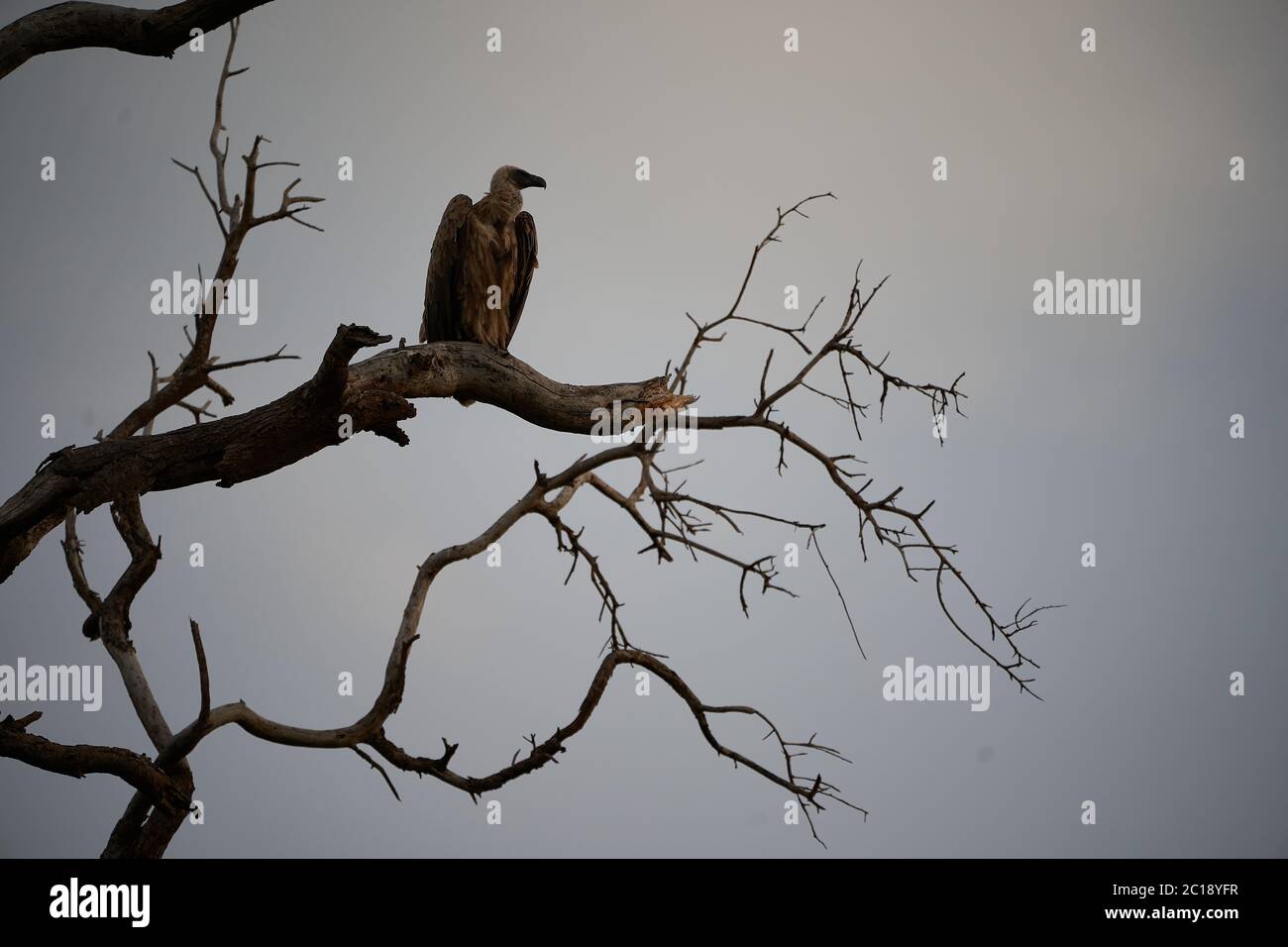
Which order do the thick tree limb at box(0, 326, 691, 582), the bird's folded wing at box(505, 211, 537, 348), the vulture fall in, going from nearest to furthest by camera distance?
the thick tree limb at box(0, 326, 691, 582), the vulture, the bird's folded wing at box(505, 211, 537, 348)

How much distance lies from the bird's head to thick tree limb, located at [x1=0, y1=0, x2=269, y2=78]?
216 cm

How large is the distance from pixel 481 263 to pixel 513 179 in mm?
495

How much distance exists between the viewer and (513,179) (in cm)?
523

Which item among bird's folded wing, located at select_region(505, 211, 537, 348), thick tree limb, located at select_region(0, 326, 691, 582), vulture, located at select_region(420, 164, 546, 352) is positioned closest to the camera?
thick tree limb, located at select_region(0, 326, 691, 582)

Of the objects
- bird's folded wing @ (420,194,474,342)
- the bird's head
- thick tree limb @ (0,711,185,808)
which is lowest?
thick tree limb @ (0,711,185,808)

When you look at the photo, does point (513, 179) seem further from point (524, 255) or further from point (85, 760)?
point (85, 760)

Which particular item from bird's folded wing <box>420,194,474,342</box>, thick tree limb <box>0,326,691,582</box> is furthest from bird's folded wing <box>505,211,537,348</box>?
thick tree limb <box>0,326,691,582</box>

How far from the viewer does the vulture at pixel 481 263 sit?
16.4 ft

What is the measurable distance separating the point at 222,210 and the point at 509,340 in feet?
4.91

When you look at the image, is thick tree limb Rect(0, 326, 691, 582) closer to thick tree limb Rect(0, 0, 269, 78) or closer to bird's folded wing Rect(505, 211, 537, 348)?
thick tree limb Rect(0, 0, 269, 78)

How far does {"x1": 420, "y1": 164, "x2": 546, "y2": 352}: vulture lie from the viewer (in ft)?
16.4

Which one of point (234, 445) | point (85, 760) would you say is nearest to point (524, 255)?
point (234, 445)

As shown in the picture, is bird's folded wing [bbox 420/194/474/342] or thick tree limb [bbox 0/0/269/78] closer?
thick tree limb [bbox 0/0/269/78]
